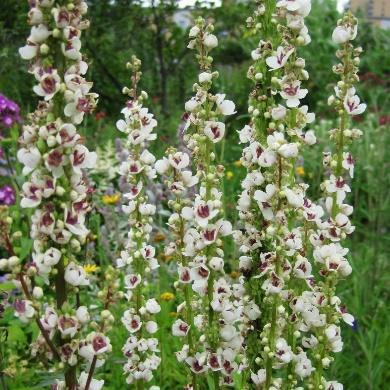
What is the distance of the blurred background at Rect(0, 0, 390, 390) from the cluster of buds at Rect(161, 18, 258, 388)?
5.55 feet

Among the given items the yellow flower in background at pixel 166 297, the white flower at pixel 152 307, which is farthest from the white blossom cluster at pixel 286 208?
the yellow flower in background at pixel 166 297

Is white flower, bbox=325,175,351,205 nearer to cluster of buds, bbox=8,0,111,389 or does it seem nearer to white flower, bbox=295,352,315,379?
white flower, bbox=295,352,315,379

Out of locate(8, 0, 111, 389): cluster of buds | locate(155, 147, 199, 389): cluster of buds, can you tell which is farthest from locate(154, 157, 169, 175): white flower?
locate(8, 0, 111, 389): cluster of buds

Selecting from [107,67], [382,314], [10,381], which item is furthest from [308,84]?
[10,381]

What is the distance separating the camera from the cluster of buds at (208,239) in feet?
5.38

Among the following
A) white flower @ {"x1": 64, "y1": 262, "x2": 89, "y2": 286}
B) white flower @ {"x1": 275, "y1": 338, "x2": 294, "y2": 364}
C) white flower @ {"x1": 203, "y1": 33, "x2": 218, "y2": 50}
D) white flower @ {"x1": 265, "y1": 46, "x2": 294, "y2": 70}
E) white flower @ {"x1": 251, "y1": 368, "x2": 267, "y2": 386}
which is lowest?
white flower @ {"x1": 251, "y1": 368, "x2": 267, "y2": 386}

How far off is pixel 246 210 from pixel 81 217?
1.67 feet

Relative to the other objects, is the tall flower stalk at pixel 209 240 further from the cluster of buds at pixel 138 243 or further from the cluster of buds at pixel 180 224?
the cluster of buds at pixel 138 243

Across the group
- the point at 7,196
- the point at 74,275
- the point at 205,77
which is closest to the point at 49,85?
the point at 74,275

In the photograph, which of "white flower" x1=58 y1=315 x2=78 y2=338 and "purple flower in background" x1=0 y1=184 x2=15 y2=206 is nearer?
"white flower" x1=58 y1=315 x2=78 y2=338

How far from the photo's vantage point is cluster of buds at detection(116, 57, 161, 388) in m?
1.93

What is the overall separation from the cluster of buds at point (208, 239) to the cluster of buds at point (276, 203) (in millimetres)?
69

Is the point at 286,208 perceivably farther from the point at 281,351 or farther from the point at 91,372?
the point at 91,372

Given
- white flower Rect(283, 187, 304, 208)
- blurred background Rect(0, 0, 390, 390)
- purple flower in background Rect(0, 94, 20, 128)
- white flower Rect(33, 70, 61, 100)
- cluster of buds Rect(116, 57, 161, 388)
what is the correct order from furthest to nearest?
blurred background Rect(0, 0, 390, 390)
purple flower in background Rect(0, 94, 20, 128)
cluster of buds Rect(116, 57, 161, 388)
white flower Rect(283, 187, 304, 208)
white flower Rect(33, 70, 61, 100)
